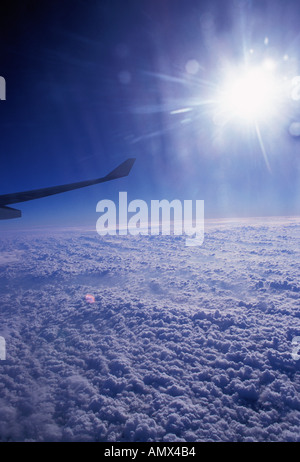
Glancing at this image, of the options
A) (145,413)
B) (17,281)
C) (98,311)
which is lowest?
(145,413)

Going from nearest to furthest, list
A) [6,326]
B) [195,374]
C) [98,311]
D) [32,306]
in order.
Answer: [195,374] < [6,326] < [98,311] < [32,306]

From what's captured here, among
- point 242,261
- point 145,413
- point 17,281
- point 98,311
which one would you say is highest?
point 242,261

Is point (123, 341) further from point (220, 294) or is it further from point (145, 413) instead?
point (220, 294)

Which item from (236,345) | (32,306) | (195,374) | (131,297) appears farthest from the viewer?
(131,297)

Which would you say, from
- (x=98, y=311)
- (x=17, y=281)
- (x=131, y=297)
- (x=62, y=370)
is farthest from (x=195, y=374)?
(x=17, y=281)

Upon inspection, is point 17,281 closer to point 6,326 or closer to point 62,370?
point 6,326

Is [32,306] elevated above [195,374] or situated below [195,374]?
above

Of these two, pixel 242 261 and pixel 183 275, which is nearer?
pixel 183 275

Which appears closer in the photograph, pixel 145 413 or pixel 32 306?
pixel 145 413

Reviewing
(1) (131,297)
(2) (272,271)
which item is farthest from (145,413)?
(2) (272,271)
